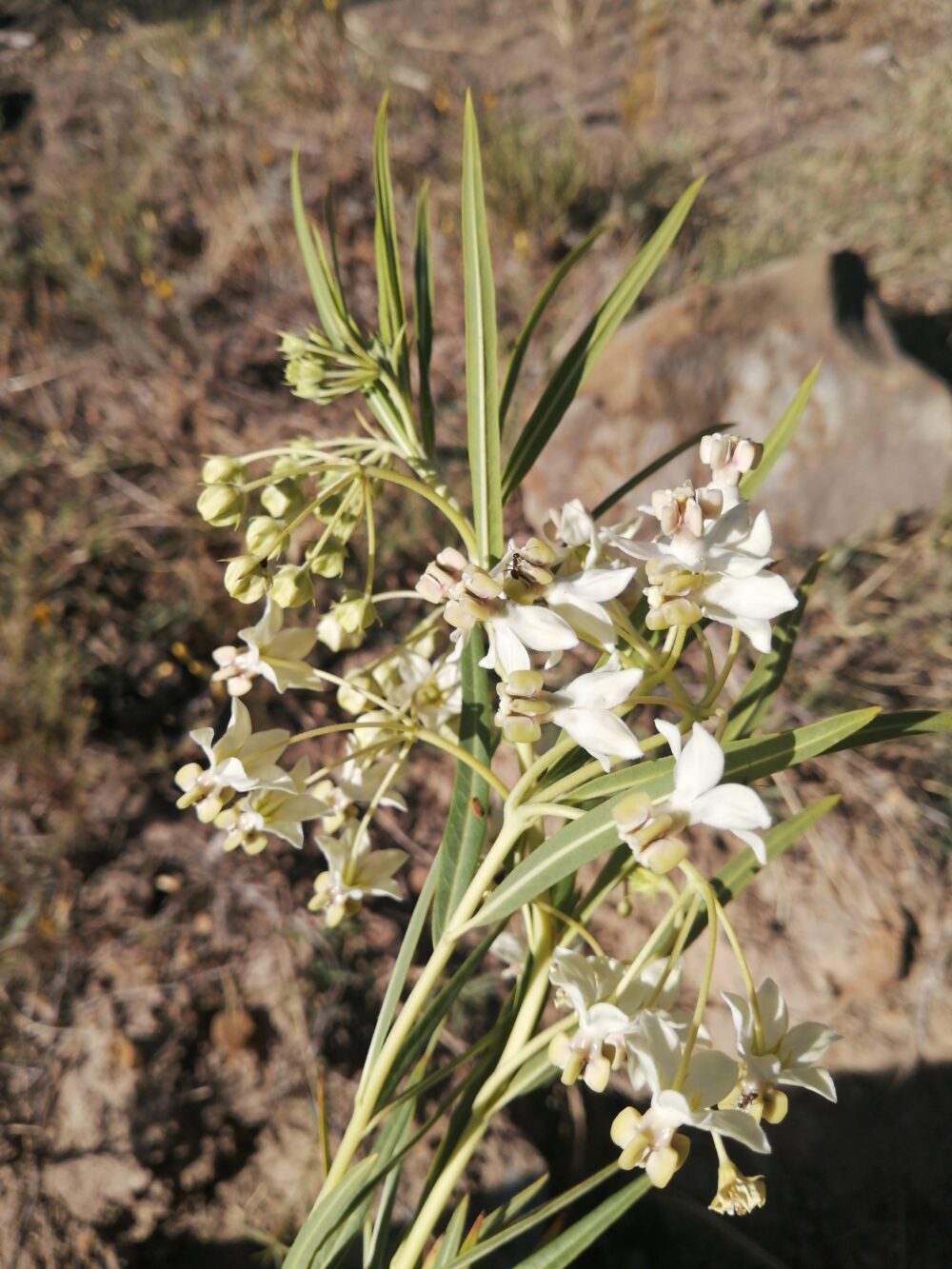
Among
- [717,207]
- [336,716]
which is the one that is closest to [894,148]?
[717,207]

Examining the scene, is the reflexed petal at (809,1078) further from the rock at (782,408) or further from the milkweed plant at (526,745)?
the rock at (782,408)

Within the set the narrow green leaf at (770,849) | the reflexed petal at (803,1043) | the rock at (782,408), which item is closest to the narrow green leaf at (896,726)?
the narrow green leaf at (770,849)

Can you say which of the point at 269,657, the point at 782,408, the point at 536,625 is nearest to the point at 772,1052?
the point at 536,625

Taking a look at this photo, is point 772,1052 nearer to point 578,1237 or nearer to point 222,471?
point 578,1237

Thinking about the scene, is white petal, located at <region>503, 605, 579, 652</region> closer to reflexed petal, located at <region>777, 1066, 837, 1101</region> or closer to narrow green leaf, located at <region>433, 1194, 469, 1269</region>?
reflexed petal, located at <region>777, 1066, 837, 1101</region>

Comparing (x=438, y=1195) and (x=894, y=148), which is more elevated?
(x=894, y=148)

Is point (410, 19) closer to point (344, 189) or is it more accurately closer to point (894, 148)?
point (344, 189)

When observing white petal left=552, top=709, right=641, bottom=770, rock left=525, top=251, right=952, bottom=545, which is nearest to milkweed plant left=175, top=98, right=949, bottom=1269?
white petal left=552, top=709, right=641, bottom=770
